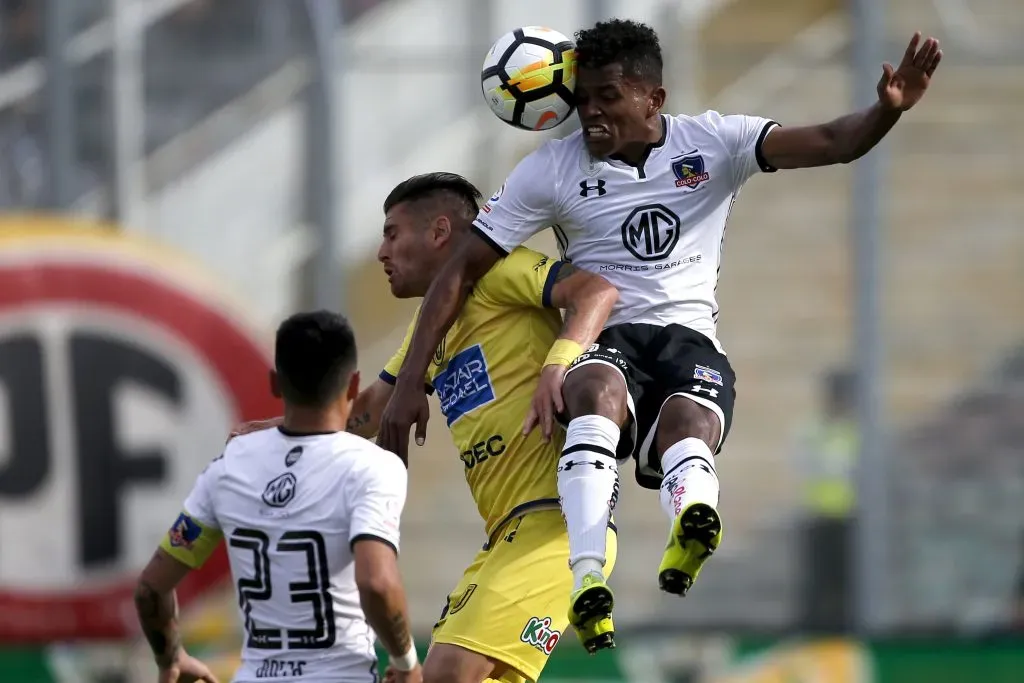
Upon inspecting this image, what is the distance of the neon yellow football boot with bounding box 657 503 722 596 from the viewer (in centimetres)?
482

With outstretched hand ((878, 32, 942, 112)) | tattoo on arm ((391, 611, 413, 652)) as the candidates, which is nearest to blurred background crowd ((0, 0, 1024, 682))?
outstretched hand ((878, 32, 942, 112))

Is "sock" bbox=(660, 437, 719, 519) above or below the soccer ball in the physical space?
below

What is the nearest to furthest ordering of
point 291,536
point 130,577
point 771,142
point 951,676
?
point 291,536 → point 771,142 → point 951,676 → point 130,577

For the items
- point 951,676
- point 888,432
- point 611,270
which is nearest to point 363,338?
point 888,432

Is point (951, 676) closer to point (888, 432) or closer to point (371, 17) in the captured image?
point (888, 432)

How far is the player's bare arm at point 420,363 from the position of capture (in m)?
5.40

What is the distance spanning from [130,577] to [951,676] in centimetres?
546

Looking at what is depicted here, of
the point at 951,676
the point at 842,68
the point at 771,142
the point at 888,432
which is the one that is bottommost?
the point at 951,676

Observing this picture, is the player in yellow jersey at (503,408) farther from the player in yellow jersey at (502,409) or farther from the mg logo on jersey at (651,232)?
the mg logo on jersey at (651,232)

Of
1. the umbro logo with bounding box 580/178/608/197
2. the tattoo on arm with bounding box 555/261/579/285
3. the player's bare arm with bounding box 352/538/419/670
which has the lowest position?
the player's bare arm with bounding box 352/538/419/670

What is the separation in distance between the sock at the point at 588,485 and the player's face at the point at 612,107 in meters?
0.89

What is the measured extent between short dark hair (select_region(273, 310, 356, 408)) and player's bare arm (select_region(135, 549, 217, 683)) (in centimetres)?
59

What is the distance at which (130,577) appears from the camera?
11.8 m

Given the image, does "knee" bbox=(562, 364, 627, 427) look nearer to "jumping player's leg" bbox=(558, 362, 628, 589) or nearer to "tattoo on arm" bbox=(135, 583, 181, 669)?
"jumping player's leg" bbox=(558, 362, 628, 589)
